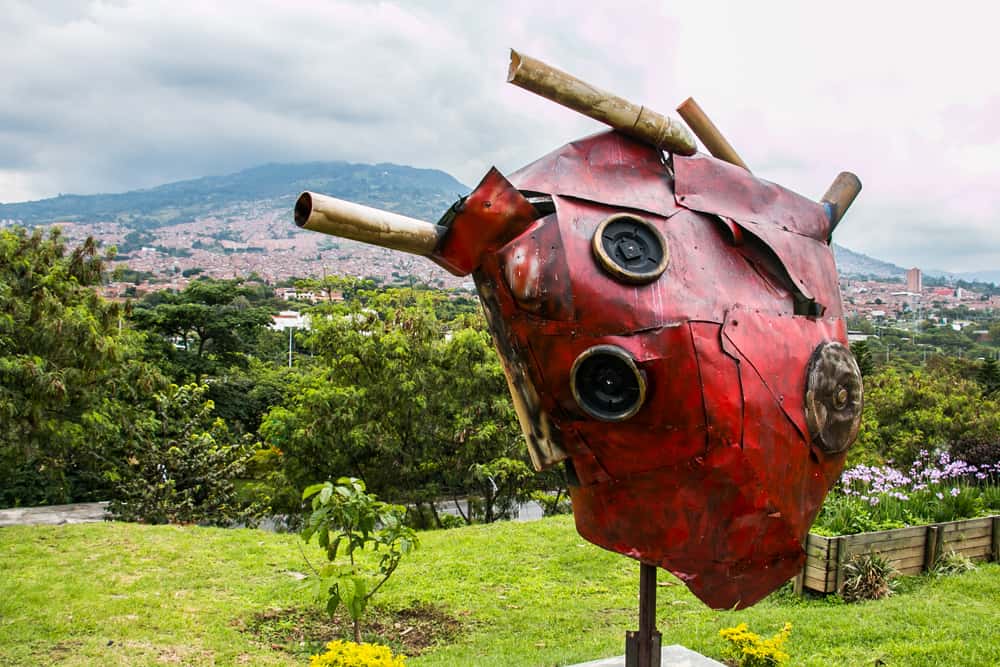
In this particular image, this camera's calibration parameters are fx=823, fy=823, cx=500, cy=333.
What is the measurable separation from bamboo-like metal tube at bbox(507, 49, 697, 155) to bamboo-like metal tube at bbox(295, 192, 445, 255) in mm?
863

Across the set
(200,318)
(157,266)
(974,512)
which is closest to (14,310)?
(974,512)

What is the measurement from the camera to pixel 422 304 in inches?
717

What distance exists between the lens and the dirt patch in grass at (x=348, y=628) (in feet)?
26.6

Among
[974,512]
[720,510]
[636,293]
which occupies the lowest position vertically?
[974,512]

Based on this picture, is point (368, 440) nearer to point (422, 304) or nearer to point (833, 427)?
point (422, 304)

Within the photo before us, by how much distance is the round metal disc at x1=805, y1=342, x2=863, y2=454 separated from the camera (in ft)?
13.2

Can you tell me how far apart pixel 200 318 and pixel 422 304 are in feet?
45.5

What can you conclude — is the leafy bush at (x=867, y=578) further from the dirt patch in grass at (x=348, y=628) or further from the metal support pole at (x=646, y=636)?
the metal support pole at (x=646, y=636)

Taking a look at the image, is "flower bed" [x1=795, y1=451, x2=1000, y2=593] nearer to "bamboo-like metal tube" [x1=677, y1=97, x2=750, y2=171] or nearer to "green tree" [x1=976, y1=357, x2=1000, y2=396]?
"bamboo-like metal tube" [x1=677, y1=97, x2=750, y2=171]

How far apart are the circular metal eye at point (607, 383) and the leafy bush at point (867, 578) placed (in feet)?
21.7

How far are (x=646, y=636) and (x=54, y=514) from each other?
1872 centimetres

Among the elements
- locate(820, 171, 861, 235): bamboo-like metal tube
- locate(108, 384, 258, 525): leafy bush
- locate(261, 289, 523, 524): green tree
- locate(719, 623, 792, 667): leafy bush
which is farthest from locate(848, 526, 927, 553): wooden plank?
locate(108, 384, 258, 525): leafy bush

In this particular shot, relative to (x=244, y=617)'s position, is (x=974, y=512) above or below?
above

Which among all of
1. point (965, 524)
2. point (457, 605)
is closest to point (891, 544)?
point (965, 524)
